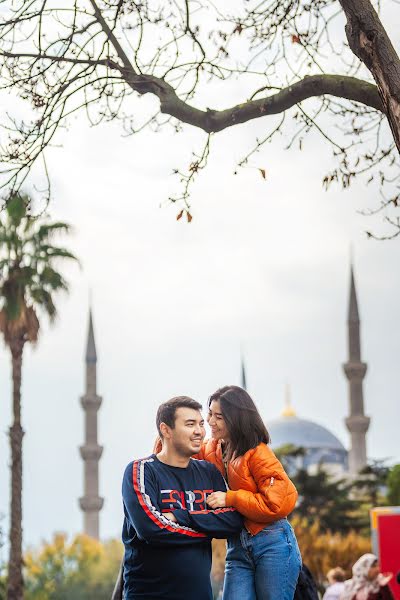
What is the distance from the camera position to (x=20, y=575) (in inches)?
974

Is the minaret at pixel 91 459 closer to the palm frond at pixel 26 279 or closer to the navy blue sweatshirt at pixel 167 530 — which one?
the palm frond at pixel 26 279

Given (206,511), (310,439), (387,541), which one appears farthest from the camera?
(310,439)

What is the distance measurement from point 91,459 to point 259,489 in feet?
192

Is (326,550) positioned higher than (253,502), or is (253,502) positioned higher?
(253,502)

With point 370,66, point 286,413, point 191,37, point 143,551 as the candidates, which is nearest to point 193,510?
point 143,551

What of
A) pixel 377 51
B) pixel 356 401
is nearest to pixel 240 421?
pixel 377 51

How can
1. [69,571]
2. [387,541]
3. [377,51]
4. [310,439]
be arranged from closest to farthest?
1. [377,51]
2. [387,541]
3. [69,571]
4. [310,439]

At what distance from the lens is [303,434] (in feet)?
251

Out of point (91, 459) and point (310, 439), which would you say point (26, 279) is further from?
point (310, 439)

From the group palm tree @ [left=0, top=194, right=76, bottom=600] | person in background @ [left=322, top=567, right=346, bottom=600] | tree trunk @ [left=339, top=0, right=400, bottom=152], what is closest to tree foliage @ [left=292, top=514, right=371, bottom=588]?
palm tree @ [left=0, top=194, right=76, bottom=600]

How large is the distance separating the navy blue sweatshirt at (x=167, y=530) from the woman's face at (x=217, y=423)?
0.21 metres

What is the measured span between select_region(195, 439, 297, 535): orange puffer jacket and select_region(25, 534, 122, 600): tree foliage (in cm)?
3275

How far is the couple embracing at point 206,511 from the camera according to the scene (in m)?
4.00

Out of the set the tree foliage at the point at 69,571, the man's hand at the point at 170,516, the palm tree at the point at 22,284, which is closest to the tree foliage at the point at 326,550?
the tree foliage at the point at 69,571
